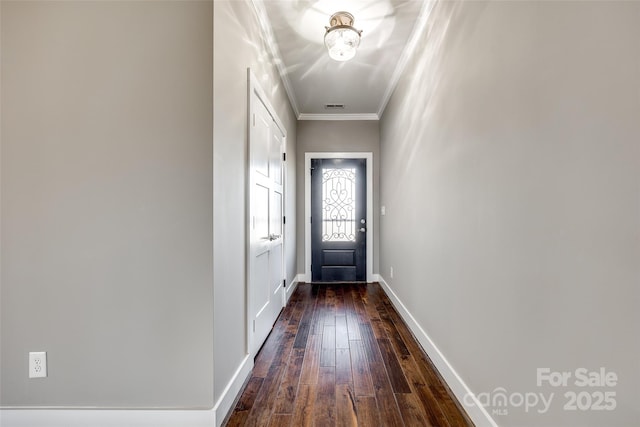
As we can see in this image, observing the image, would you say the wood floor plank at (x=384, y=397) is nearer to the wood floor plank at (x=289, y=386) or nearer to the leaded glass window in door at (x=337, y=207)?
the wood floor plank at (x=289, y=386)

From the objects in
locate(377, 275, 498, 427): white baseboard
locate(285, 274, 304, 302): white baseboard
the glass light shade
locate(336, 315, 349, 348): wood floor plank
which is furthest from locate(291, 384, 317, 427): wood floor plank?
the glass light shade

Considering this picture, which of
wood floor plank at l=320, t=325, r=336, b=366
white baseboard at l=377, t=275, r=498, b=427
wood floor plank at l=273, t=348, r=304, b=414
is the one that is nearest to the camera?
white baseboard at l=377, t=275, r=498, b=427

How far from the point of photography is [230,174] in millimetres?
1811

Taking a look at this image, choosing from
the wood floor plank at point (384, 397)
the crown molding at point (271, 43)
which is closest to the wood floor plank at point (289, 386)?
the wood floor plank at point (384, 397)

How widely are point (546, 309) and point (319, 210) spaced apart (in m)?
3.88

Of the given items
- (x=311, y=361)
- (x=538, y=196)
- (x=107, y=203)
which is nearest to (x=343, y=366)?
(x=311, y=361)

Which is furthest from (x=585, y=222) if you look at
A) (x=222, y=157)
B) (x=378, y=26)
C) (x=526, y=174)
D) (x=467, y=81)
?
(x=378, y=26)

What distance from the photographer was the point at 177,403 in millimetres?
1537

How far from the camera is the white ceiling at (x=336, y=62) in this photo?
2363 millimetres

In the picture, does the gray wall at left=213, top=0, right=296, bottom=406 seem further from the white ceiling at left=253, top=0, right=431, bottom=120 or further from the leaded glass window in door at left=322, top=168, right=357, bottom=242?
the leaded glass window in door at left=322, top=168, right=357, bottom=242

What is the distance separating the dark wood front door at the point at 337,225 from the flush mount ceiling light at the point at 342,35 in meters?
2.32

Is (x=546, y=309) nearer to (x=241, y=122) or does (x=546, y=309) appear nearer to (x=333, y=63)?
(x=241, y=122)

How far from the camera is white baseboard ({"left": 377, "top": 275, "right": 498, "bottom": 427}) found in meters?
1.50

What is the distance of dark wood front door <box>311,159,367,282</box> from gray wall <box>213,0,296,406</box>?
2649mm
